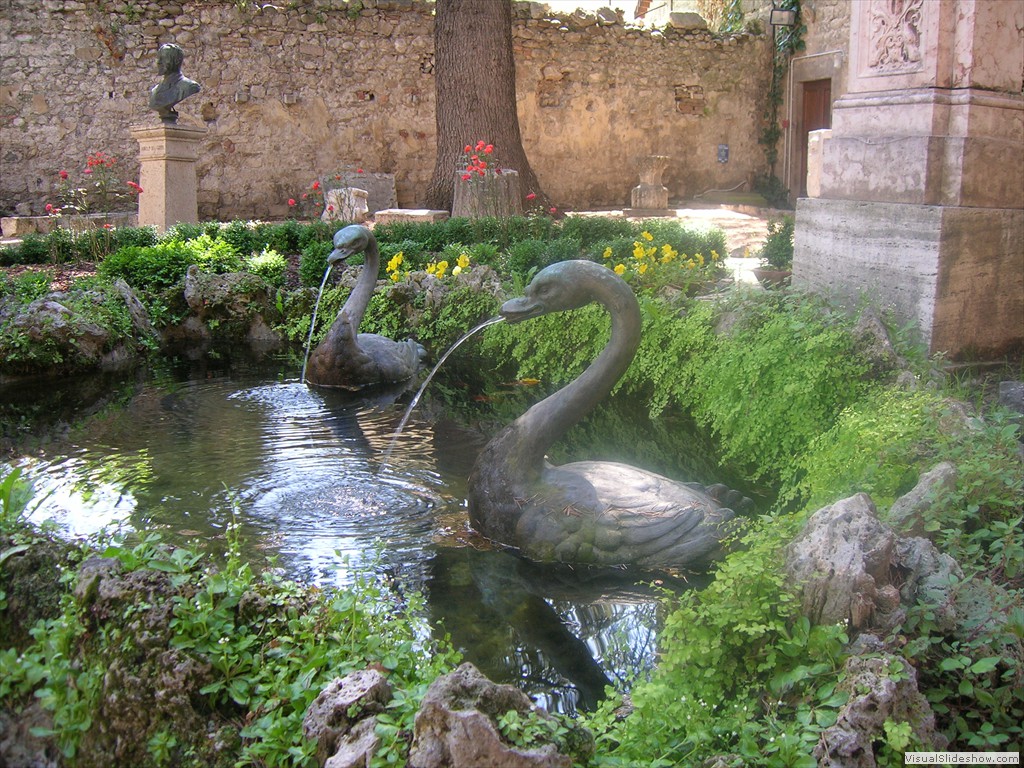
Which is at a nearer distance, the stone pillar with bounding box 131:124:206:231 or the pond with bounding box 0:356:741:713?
the pond with bounding box 0:356:741:713

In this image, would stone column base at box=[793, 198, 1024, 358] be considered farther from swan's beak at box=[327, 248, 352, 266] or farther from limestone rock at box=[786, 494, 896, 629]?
swan's beak at box=[327, 248, 352, 266]

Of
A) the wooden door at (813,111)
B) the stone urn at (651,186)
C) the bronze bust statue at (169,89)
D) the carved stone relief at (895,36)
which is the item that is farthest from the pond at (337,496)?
the wooden door at (813,111)

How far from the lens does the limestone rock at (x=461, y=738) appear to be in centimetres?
216

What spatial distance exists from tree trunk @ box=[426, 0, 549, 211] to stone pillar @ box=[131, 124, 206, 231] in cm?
330

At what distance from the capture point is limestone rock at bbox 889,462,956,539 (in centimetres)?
334

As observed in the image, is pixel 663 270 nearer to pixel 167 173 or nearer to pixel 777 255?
pixel 777 255

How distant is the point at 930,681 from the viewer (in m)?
2.72

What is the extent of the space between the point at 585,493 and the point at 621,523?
0.20m

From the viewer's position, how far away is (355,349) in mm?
6910

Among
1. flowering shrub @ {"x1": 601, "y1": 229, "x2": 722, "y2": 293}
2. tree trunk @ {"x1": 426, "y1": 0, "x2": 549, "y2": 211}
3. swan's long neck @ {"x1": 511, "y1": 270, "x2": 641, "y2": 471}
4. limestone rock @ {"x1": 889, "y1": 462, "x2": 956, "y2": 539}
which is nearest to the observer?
limestone rock @ {"x1": 889, "y1": 462, "x2": 956, "y2": 539}

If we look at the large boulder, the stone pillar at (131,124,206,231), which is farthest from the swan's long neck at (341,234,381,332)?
the stone pillar at (131,124,206,231)

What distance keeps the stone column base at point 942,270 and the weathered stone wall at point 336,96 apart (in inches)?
489

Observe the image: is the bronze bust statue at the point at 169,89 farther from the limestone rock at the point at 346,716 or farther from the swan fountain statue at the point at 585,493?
the limestone rock at the point at 346,716

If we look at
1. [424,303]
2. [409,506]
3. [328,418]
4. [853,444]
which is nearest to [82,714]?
[409,506]
